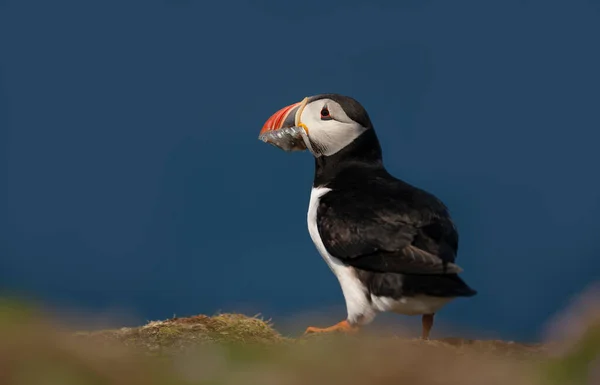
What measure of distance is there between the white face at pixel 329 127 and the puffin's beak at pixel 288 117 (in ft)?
0.41

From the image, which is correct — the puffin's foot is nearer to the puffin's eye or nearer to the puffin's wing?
the puffin's wing

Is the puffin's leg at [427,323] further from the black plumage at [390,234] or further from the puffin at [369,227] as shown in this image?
the black plumage at [390,234]

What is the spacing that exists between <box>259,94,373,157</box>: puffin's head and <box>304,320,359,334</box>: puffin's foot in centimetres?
205

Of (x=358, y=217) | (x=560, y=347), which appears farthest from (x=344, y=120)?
(x=560, y=347)

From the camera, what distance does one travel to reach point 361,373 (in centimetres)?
238

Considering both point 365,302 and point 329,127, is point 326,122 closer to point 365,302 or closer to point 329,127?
point 329,127

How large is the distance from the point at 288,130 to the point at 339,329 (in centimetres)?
257

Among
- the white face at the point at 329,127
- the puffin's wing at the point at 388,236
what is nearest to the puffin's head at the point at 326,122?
the white face at the point at 329,127

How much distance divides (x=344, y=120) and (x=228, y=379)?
5507 millimetres

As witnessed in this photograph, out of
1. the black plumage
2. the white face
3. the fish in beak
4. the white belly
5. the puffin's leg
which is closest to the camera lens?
the black plumage

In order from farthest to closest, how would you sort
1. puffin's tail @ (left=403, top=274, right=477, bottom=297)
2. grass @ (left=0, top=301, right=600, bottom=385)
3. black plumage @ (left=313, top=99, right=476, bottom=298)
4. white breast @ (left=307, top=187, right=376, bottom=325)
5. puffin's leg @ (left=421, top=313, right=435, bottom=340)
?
puffin's leg @ (left=421, top=313, right=435, bottom=340) < white breast @ (left=307, top=187, right=376, bottom=325) < black plumage @ (left=313, top=99, right=476, bottom=298) < puffin's tail @ (left=403, top=274, right=477, bottom=297) < grass @ (left=0, top=301, right=600, bottom=385)

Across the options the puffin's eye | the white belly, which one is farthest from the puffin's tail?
the puffin's eye

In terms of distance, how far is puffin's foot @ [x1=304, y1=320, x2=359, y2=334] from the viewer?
6117mm

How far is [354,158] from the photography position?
303 inches
